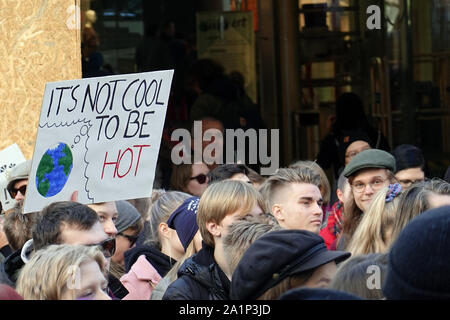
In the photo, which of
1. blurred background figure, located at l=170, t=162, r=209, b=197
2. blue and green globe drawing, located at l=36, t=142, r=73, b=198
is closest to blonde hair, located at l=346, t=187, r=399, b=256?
blue and green globe drawing, located at l=36, t=142, r=73, b=198

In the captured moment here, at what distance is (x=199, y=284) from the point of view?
3.95m

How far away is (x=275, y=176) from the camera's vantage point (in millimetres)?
5375

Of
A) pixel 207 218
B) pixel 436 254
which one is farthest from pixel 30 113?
pixel 436 254

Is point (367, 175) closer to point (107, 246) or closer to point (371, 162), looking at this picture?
point (371, 162)

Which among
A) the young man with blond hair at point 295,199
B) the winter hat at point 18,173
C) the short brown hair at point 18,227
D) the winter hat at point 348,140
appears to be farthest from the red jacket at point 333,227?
the winter hat at point 348,140

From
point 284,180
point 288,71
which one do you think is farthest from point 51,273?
point 288,71

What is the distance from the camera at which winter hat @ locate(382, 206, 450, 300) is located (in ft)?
6.88

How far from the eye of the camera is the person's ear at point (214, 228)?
14.1 feet

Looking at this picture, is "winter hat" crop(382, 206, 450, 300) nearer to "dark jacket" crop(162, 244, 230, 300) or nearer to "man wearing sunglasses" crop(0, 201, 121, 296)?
"dark jacket" crop(162, 244, 230, 300)

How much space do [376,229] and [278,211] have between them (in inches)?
35.9

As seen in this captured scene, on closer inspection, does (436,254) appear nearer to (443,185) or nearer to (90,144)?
(443,185)

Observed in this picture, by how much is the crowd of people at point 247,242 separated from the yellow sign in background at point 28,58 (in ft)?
3.89
